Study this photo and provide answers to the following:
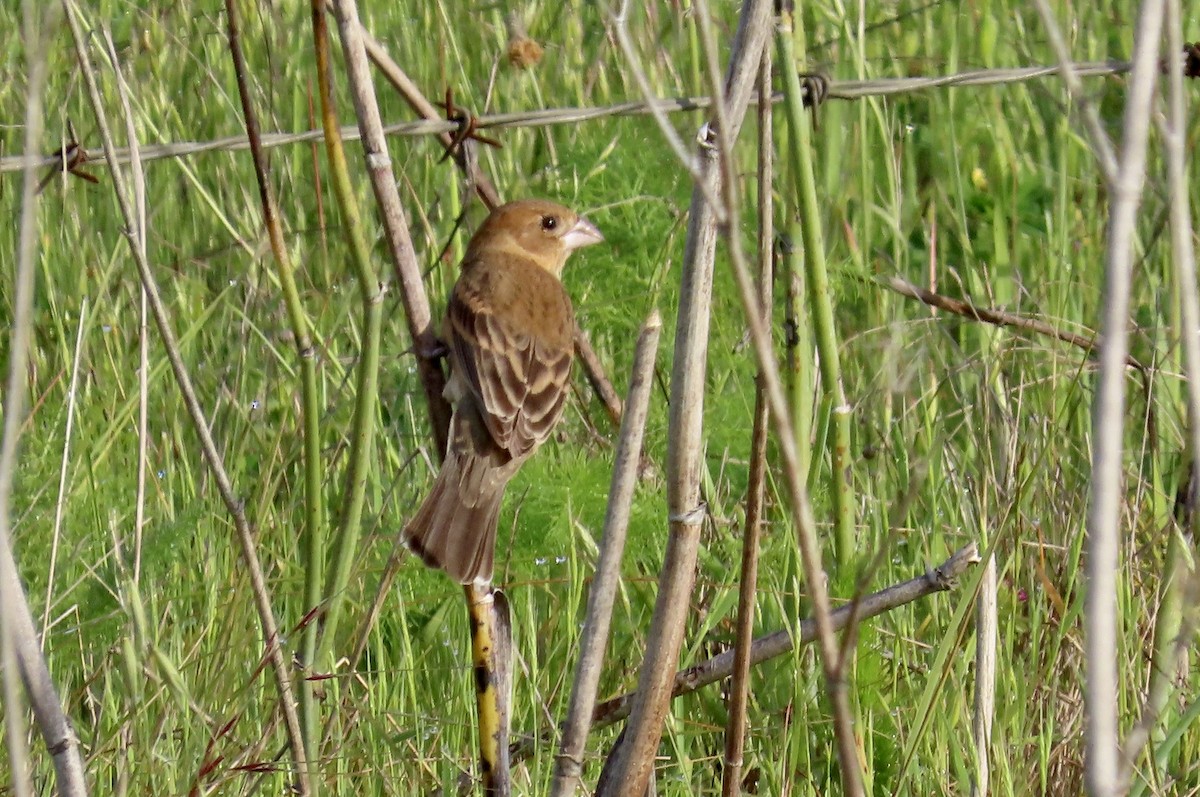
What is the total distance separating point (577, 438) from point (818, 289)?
1333mm

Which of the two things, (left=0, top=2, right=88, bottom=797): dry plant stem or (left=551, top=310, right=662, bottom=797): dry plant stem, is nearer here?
(left=0, top=2, right=88, bottom=797): dry plant stem

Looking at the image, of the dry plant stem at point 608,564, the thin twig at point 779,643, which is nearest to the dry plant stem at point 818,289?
the thin twig at point 779,643

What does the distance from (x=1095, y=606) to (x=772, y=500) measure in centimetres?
222

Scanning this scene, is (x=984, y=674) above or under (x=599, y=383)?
under

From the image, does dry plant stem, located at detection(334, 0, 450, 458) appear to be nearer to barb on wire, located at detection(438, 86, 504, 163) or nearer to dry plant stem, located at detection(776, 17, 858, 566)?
dry plant stem, located at detection(776, 17, 858, 566)

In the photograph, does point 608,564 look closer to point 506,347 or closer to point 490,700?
point 490,700

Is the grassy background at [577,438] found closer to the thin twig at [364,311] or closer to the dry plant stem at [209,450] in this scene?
the dry plant stem at [209,450]

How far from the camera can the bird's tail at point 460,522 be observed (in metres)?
2.39

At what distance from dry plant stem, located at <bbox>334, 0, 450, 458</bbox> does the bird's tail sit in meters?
→ 0.40

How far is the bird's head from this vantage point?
3.63 m

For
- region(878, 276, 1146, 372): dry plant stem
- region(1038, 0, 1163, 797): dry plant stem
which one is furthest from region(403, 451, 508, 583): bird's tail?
region(1038, 0, 1163, 797): dry plant stem

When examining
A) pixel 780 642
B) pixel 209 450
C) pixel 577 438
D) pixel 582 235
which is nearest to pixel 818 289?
pixel 780 642

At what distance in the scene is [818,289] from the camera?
8.30 ft

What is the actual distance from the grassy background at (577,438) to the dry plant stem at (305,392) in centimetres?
14
